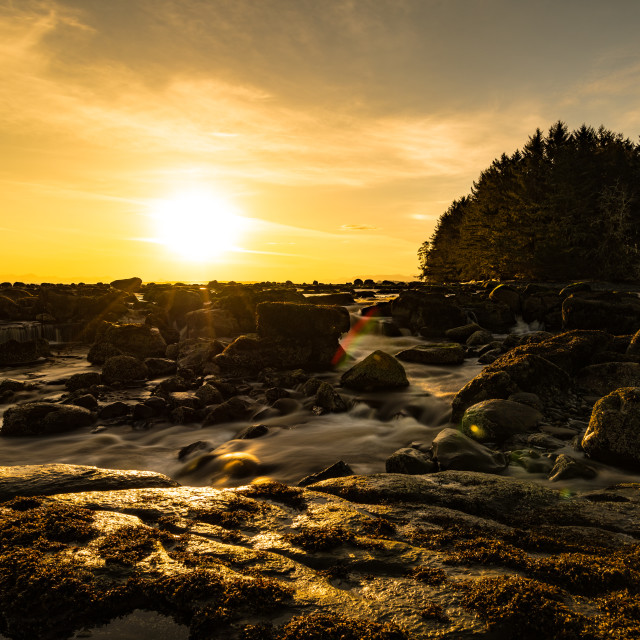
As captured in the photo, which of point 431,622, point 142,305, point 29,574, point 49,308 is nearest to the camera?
point 431,622

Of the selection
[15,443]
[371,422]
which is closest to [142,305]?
[15,443]

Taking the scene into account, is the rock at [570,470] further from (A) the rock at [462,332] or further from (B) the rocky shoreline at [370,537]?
(A) the rock at [462,332]

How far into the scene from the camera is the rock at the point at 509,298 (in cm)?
2562

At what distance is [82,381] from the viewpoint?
14203 mm

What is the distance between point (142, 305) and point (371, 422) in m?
28.5

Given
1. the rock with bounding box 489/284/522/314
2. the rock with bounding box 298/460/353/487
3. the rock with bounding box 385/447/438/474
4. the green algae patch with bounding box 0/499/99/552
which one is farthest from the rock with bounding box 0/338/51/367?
the rock with bounding box 489/284/522/314

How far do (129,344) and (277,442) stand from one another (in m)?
11.3

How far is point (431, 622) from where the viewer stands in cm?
264

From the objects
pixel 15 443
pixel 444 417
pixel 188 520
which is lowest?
pixel 15 443

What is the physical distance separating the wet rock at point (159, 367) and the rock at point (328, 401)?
6823 millimetres

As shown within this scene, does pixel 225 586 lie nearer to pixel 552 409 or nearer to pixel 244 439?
pixel 244 439

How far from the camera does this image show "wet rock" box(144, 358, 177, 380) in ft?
52.1

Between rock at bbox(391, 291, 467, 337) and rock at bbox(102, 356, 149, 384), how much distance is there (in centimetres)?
1377

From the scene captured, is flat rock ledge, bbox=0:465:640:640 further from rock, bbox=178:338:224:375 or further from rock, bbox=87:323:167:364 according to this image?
rock, bbox=87:323:167:364
